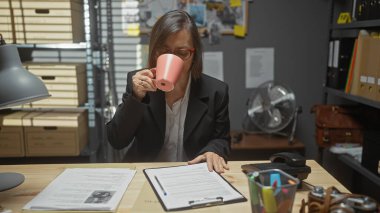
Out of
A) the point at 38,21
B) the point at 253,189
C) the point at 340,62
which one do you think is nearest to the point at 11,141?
the point at 38,21

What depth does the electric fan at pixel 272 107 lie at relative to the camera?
8.17 ft

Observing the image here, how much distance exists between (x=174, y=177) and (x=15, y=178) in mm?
514

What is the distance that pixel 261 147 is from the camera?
2.36m

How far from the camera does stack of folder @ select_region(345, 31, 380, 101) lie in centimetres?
197

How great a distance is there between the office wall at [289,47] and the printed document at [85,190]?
5.91 ft

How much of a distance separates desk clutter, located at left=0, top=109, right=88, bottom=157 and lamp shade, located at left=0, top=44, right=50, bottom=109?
1384 millimetres

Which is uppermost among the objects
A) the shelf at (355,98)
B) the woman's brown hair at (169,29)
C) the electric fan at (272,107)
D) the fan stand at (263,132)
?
the woman's brown hair at (169,29)

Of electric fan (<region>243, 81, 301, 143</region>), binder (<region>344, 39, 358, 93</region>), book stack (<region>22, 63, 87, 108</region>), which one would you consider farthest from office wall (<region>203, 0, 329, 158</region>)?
book stack (<region>22, 63, 87, 108</region>)

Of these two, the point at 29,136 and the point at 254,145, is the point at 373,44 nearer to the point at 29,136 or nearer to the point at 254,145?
the point at 254,145

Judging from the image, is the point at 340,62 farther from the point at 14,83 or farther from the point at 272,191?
the point at 14,83

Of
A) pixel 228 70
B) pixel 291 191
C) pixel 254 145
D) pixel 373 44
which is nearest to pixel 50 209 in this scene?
pixel 291 191

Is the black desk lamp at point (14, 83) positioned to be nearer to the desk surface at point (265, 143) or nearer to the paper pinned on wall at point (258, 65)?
the desk surface at point (265, 143)

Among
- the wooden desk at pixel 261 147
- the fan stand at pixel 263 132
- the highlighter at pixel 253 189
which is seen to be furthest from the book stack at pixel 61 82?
the highlighter at pixel 253 189

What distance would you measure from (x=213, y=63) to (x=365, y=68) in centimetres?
113
